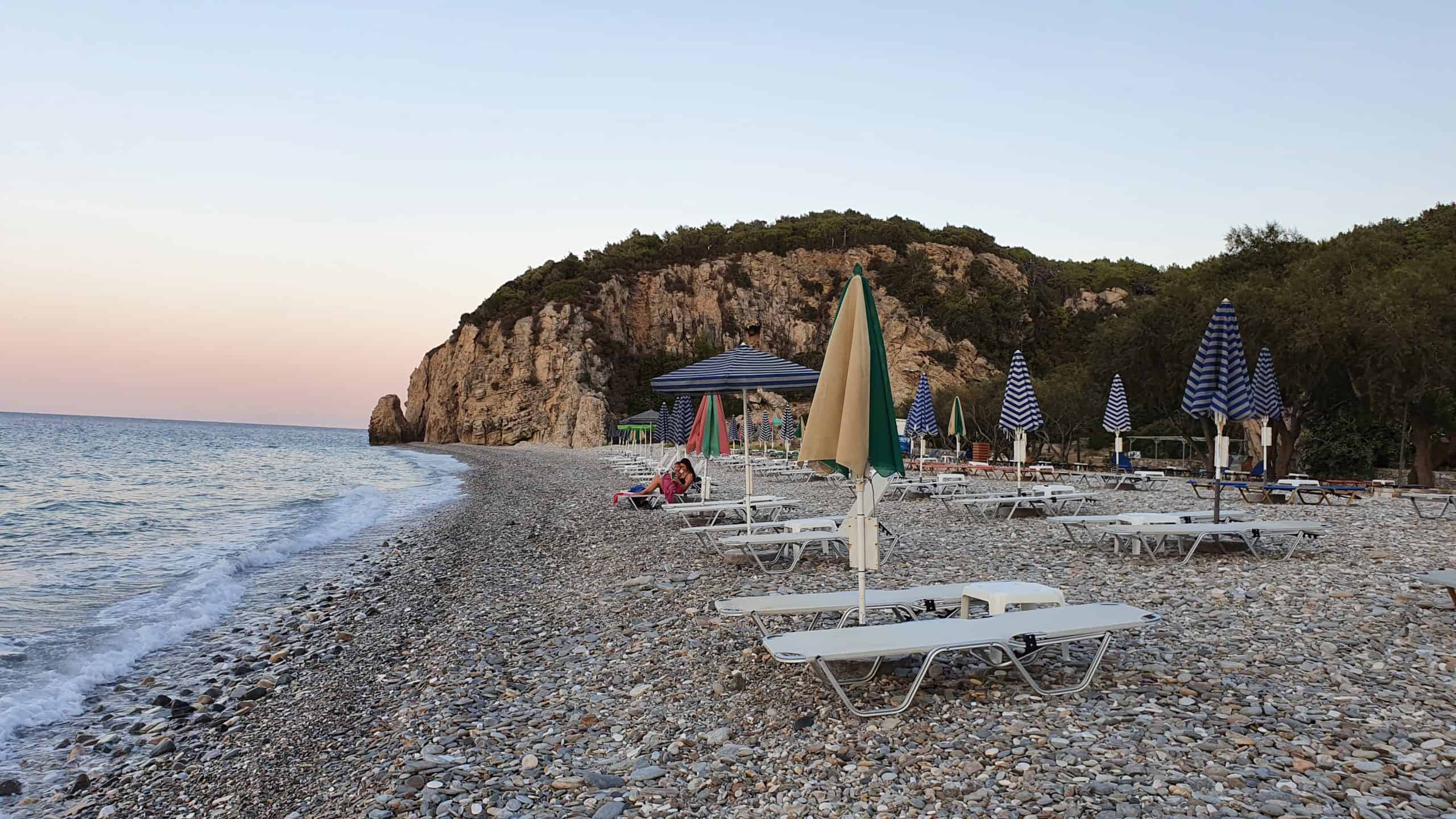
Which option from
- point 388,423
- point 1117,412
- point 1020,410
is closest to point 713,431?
point 1020,410

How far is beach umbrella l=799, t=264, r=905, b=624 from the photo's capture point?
481 centimetres

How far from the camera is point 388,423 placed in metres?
79.9

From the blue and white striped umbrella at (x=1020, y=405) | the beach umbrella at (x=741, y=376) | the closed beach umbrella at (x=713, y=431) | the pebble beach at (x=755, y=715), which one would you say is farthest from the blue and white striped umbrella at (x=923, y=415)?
the pebble beach at (x=755, y=715)

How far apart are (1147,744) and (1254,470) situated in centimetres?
2067

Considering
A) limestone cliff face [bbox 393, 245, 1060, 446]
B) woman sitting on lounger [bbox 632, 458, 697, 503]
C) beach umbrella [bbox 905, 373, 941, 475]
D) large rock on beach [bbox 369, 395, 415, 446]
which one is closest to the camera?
woman sitting on lounger [bbox 632, 458, 697, 503]

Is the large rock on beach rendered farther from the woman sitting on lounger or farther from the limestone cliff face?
the woman sitting on lounger

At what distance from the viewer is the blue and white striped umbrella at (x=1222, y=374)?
9227mm

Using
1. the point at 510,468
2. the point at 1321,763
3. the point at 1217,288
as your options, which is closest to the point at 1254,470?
the point at 1217,288

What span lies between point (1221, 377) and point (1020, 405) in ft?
16.3

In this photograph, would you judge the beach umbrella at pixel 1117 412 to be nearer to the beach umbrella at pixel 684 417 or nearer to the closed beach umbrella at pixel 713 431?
the beach umbrella at pixel 684 417

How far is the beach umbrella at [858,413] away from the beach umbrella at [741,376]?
11.2 feet

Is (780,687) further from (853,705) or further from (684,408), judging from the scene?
(684,408)

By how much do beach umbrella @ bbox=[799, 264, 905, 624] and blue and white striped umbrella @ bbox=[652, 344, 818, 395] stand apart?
344 centimetres

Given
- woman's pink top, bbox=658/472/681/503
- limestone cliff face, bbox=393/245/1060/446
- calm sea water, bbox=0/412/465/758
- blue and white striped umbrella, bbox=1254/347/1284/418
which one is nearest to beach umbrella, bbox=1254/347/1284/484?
blue and white striped umbrella, bbox=1254/347/1284/418
